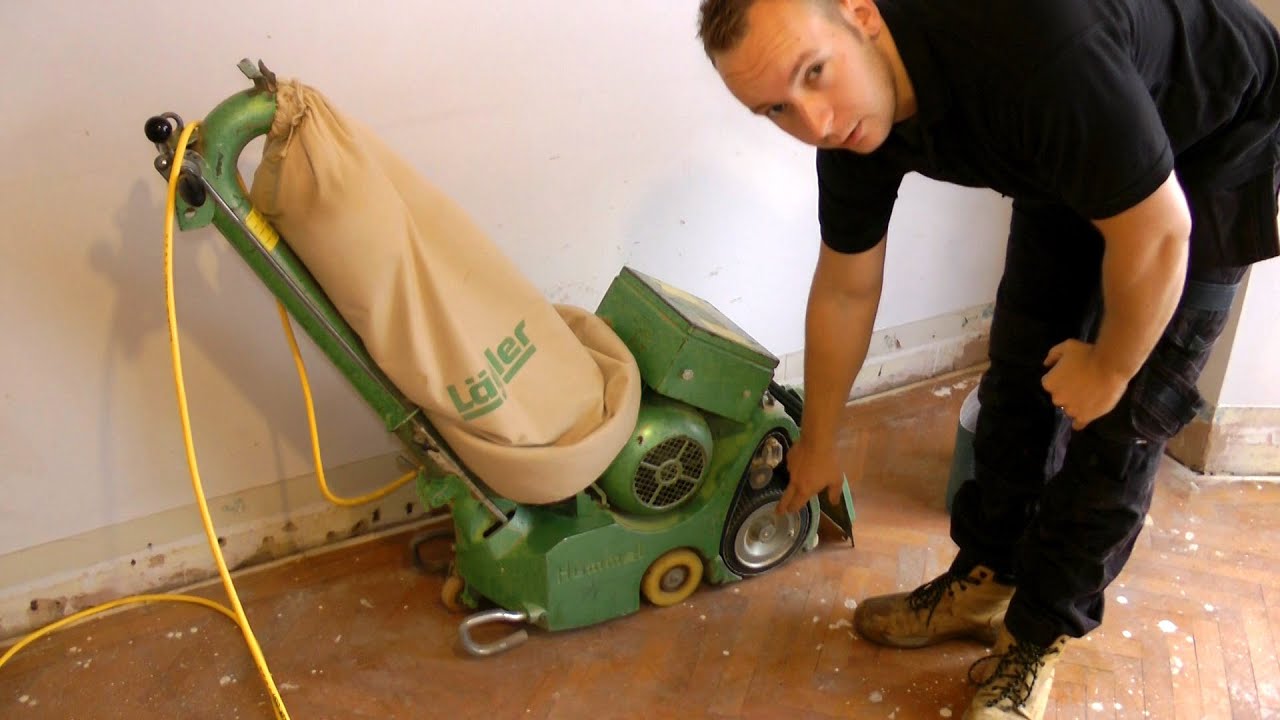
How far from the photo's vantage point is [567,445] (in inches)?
57.1

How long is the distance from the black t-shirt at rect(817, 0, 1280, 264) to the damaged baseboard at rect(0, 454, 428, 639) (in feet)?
4.00

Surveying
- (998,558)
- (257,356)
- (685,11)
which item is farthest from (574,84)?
(998,558)

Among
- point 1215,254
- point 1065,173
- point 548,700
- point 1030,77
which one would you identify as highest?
point 1030,77

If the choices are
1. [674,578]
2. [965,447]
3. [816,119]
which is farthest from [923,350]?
[816,119]

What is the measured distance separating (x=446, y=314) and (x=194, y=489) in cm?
47

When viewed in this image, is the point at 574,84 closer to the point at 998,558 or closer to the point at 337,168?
the point at 337,168

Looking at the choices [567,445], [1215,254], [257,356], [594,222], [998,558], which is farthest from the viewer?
[594,222]

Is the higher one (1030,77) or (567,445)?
(1030,77)

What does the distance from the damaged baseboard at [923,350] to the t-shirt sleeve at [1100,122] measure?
1.40 meters

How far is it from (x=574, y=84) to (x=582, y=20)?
11cm

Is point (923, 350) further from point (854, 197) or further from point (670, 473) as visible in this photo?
point (854, 197)

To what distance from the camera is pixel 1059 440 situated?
148cm

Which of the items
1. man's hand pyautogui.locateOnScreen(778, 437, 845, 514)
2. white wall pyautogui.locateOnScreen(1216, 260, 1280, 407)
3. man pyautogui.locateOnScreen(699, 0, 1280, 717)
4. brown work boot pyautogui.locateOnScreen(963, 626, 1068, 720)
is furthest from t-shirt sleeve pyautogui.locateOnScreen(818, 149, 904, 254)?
white wall pyautogui.locateOnScreen(1216, 260, 1280, 407)

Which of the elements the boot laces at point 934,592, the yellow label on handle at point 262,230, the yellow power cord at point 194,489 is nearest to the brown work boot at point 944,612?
the boot laces at point 934,592
